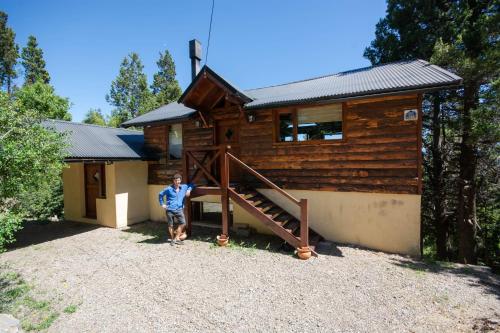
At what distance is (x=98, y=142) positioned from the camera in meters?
9.49

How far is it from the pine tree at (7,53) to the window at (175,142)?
87.2 ft

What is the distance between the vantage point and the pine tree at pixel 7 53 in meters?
24.7

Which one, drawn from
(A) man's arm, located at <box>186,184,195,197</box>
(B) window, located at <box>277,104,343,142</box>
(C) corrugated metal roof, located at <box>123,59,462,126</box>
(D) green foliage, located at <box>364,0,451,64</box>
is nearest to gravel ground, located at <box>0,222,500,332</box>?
(A) man's arm, located at <box>186,184,195,197</box>

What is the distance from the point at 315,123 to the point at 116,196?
7652 millimetres

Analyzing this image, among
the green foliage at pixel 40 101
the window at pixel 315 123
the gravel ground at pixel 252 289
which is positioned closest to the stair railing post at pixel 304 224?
the gravel ground at pixel 252 289

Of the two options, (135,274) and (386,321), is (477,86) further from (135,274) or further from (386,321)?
(135,274)

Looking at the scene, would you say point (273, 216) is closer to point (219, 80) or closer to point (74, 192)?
point (219, 80)

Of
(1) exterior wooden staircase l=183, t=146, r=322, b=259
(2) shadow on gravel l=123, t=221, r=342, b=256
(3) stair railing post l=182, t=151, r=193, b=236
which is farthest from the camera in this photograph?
(3) stair railing post l=182, t=151, r=193, b=236

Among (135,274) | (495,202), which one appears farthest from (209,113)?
(495,202)

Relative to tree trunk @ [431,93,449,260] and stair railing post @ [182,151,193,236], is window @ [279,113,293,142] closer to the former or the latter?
stair railing post @ [182,151,193,236]

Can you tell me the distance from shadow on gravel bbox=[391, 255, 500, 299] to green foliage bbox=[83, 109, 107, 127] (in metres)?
37.1

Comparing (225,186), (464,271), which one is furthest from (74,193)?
(464,271)

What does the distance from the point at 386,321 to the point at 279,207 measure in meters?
4.40

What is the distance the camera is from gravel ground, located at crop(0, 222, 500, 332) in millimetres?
3602
